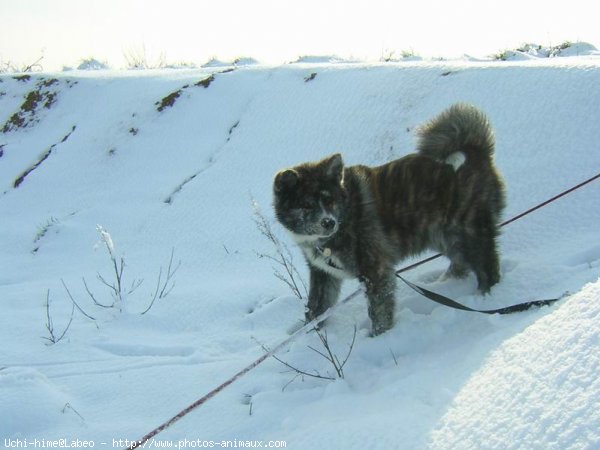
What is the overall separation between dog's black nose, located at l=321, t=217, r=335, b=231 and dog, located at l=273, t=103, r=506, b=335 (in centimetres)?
10

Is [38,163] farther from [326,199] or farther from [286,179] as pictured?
[326,199]

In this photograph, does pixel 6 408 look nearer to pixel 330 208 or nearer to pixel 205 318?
pixel 205 318

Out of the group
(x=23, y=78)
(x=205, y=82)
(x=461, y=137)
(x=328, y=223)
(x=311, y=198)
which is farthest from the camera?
(x=23, y=78)

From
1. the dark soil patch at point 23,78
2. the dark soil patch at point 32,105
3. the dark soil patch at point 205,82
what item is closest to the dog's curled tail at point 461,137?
the dark soil patch at point 205,82

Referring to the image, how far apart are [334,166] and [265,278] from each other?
5.14 ft

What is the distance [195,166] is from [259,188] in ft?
4.51

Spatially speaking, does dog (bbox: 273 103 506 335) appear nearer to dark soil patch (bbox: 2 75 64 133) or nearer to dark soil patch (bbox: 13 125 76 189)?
dark soil patch (bbox: 13 125 76 189)

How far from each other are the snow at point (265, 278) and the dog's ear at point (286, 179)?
105cm

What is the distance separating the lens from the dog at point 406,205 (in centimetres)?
373

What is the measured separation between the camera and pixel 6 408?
9.80 ft

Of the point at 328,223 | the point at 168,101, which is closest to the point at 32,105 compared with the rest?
the point at 168,101

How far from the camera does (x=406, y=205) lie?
386 cm

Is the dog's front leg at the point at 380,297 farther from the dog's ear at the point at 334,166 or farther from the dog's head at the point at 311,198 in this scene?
the dog's ear at the point at 334,166

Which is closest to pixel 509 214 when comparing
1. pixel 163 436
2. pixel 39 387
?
pixel 163 436
